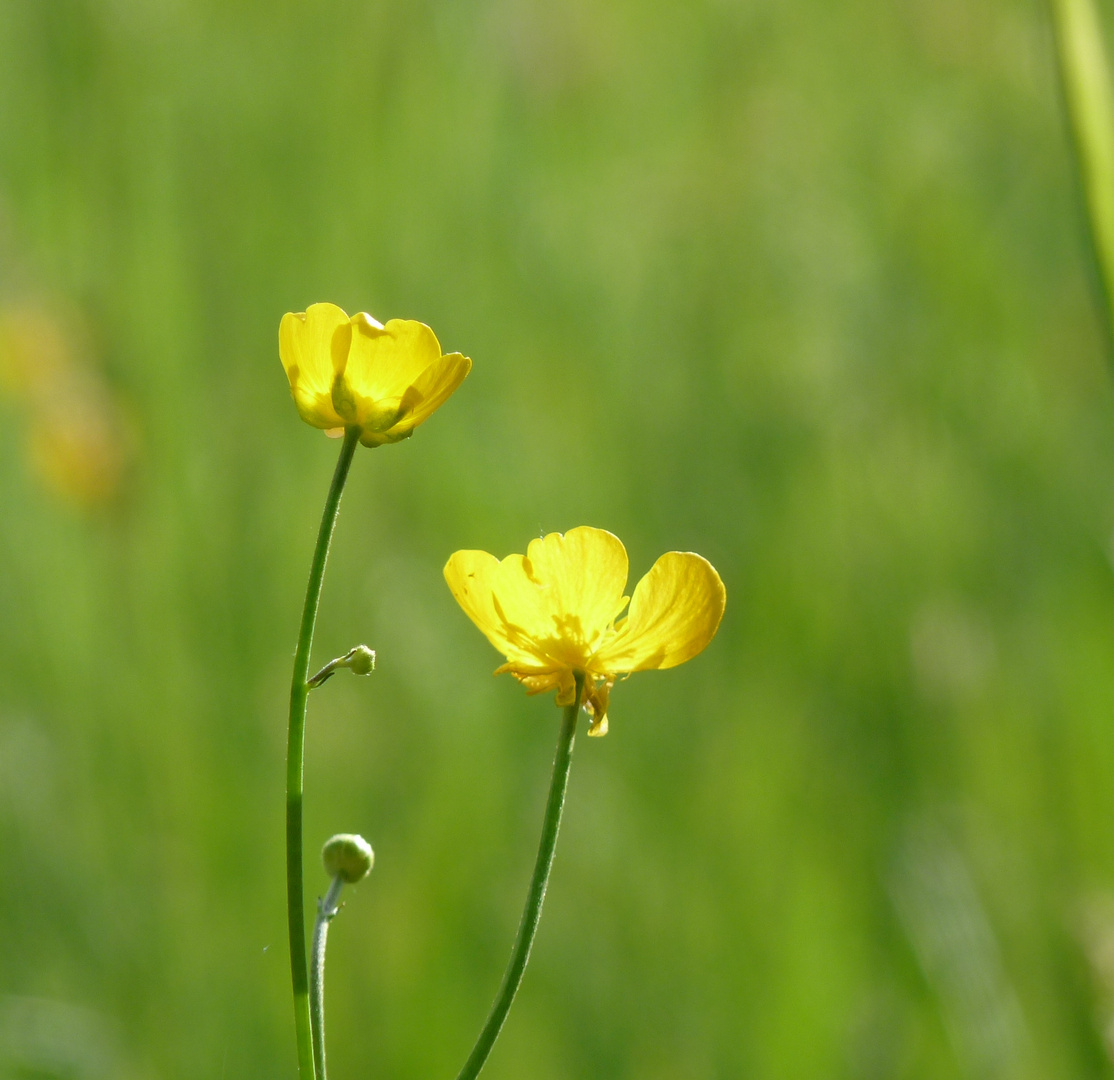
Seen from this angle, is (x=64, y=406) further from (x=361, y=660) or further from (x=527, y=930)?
(x=527, y=930)

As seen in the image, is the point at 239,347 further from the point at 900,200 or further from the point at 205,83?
the point at 900,200

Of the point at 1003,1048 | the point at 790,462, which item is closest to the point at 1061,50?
the point at 1003,1048


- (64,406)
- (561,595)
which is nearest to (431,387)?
(561,595)

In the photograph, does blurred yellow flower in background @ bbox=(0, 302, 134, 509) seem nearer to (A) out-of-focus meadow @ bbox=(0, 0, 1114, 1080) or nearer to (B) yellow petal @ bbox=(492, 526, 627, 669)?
(A) out-of-focus meadow @ bbox=(0, 0, 1114, 1080)

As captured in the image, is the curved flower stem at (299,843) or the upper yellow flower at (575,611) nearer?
the curved flower stem at (299,843)

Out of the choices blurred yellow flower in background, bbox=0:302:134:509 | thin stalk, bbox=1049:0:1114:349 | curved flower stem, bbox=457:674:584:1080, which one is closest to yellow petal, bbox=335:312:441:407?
curved flower stem, bbox=457:674:584:1080

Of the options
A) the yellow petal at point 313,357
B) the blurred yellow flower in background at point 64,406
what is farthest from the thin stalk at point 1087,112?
the blurred yellow flower in background at point 64,406

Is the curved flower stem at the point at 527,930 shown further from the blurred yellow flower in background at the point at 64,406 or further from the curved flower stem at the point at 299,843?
the blurred yellow flower in background at the point at 64,406
